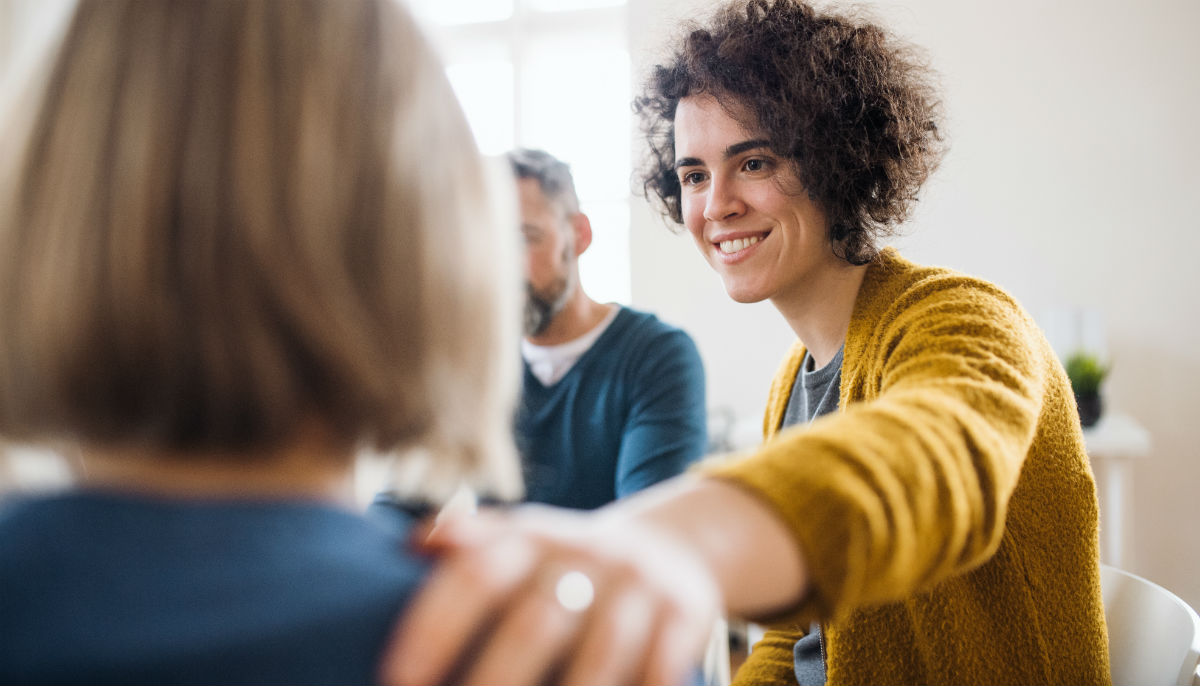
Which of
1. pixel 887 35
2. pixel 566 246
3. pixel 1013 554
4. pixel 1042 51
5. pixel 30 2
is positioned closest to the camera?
pixel 1013 554

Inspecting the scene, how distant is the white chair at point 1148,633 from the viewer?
2.87ft

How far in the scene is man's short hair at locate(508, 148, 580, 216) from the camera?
171 cm

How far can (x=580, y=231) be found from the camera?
5.91 feet

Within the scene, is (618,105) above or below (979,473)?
above

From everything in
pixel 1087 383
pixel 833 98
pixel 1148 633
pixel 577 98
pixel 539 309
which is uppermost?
pixel 577 98

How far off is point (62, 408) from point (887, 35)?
1213mm

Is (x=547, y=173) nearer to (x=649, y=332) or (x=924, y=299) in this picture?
(x=649, y=332)

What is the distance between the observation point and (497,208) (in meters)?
0.44

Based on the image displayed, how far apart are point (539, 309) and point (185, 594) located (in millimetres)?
1354

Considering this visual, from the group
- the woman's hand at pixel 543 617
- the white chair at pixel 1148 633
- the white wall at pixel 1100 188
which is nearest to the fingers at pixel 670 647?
the woman's hand at pixel 543 617

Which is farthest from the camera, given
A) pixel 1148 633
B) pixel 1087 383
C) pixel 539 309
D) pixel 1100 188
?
pixel 1100 188

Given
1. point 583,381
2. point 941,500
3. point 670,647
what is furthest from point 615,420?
point 670,647

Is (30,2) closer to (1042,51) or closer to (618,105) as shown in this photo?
(618,105)

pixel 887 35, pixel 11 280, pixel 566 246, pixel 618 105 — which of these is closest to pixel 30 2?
pixel 618 105
